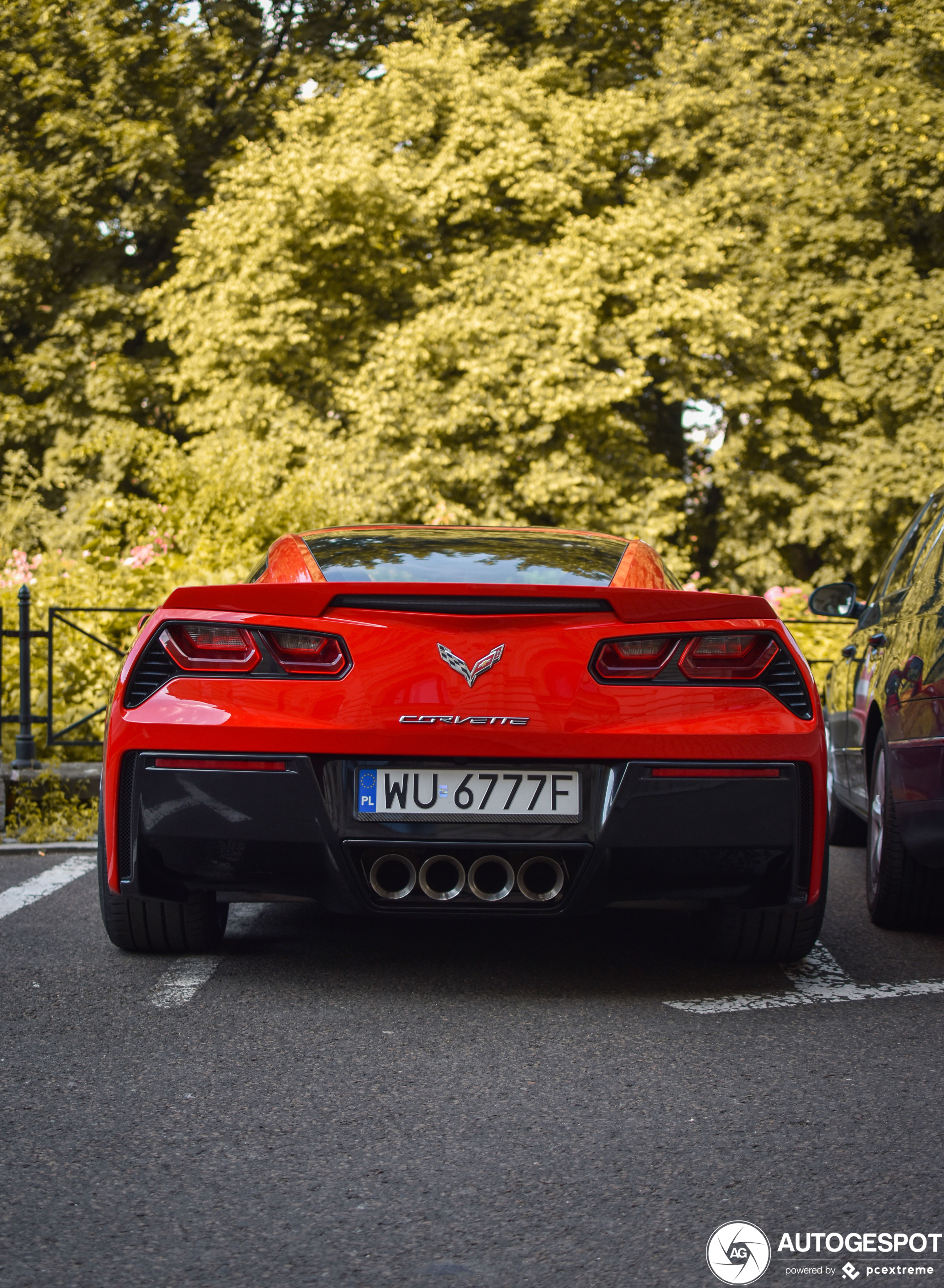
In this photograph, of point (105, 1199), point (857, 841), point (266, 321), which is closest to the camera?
point (105, 1199)

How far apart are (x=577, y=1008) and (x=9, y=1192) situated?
1706 mm

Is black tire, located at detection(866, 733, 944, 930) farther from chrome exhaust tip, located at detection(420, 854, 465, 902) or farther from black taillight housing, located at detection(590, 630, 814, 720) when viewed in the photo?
chrome exhaust tip, located at detection(420, 854, 465, 902)

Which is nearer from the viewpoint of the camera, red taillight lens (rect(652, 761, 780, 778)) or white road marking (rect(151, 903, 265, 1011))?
red taillight lens (rect(652, 761, 780, 778))

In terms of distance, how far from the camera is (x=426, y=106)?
23.4 metres

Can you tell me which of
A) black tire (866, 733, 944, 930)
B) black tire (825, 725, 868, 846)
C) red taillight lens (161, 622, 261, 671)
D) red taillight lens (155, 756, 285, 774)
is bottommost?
black tire (825, 725, 868, 846)

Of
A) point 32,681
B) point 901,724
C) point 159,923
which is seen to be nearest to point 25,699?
point 32,681

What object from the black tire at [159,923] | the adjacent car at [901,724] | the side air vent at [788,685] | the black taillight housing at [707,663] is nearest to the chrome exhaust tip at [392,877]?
the black tire at [159,923]

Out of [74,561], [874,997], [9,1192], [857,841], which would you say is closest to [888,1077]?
[874,997]


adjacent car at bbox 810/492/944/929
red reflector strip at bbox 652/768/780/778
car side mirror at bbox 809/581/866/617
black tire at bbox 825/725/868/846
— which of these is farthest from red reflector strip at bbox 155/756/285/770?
black tire at bbox 825/725/868/846

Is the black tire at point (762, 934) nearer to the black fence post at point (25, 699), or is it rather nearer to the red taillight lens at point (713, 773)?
the red taillight lens at point (713, 773)

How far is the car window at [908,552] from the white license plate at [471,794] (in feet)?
8.41

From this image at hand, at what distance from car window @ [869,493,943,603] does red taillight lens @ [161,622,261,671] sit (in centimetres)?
303

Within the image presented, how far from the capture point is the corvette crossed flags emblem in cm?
373

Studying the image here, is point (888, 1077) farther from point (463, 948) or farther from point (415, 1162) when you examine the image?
point (463, 948)
